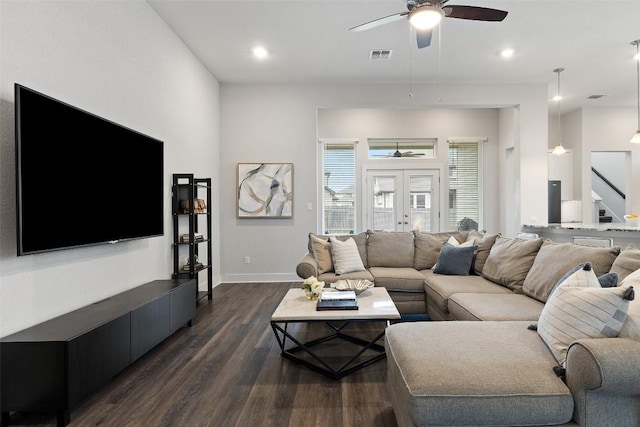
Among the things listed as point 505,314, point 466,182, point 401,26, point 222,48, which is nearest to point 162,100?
point 222,48

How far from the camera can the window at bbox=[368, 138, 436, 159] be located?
23.1 feet

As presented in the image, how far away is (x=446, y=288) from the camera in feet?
10.0

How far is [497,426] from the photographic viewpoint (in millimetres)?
1341

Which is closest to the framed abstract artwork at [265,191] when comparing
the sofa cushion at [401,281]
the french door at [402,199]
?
the french door at [402,199]

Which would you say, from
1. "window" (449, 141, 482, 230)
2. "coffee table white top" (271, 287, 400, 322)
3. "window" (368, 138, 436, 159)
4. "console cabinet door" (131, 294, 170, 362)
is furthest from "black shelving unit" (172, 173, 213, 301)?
"window" (449, 141, 482, 230)

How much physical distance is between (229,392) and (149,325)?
87 centimetres

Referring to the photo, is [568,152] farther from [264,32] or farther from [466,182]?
[264,32]

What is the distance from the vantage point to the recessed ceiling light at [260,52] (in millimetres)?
4395

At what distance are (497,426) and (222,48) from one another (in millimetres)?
4623

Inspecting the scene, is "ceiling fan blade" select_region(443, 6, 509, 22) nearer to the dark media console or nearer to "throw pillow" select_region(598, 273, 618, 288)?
"throw pillow" select_region(598, 273, 618, 288)

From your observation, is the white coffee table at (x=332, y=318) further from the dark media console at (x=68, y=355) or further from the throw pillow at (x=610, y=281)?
the throw pillow at (x=610, y=281)

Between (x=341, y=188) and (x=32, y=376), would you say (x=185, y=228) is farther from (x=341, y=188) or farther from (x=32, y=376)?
(x=341, y=188)

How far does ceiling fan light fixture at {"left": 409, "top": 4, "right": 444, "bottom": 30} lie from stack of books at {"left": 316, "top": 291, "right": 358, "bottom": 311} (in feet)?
7.05

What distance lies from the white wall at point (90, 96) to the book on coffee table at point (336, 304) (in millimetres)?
1720
